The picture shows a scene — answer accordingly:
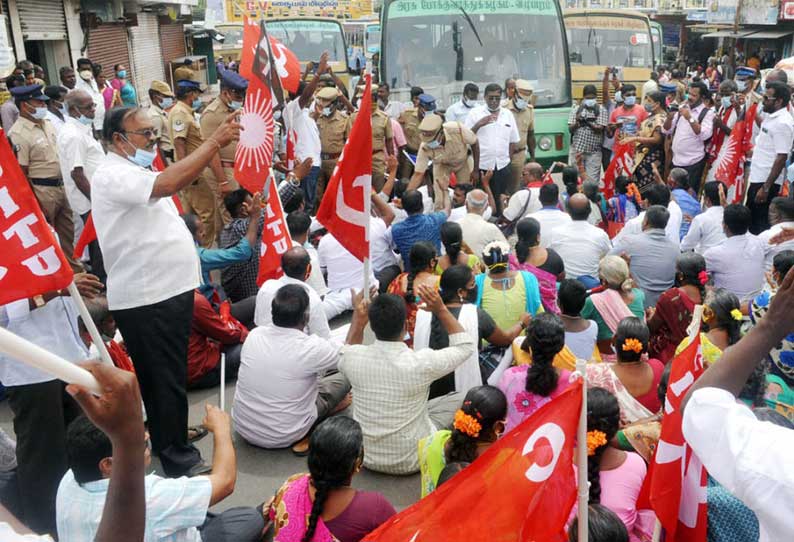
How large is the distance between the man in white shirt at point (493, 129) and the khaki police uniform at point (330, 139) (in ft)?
4.98

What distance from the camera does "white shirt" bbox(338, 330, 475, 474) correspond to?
3768 mm

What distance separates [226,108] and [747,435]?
597cm

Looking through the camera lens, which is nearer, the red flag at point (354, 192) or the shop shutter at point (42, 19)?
the red flag at point (354, 192)

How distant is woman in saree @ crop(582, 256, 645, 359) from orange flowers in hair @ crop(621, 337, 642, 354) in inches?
35.3

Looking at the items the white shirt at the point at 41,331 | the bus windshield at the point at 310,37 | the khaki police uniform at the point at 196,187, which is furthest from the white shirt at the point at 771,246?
the bus windshield at the point at 310,37

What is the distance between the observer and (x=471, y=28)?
10508mm

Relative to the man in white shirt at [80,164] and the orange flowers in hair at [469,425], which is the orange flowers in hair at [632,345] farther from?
the man in white shirt at [80,164]

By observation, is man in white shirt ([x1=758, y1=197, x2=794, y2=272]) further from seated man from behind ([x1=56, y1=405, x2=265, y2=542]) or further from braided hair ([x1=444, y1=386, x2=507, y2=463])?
seated man from behind ([x1=56, y1=405, x2=265, y2=542])

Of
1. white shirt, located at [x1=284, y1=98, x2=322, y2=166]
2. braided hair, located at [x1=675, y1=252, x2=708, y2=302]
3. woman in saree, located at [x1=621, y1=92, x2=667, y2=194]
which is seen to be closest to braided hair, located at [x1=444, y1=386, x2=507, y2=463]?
braided hair, located at [x1=675, y1=252, x2=708, y2=302]

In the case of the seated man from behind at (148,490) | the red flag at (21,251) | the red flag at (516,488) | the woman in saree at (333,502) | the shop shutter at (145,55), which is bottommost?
the shop shutter at (145,55)

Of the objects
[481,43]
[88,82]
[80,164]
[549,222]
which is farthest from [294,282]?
[88,82]

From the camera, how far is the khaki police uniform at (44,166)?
681cm

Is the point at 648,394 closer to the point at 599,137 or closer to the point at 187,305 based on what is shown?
the point at 187,305

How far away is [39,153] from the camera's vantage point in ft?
22.6
